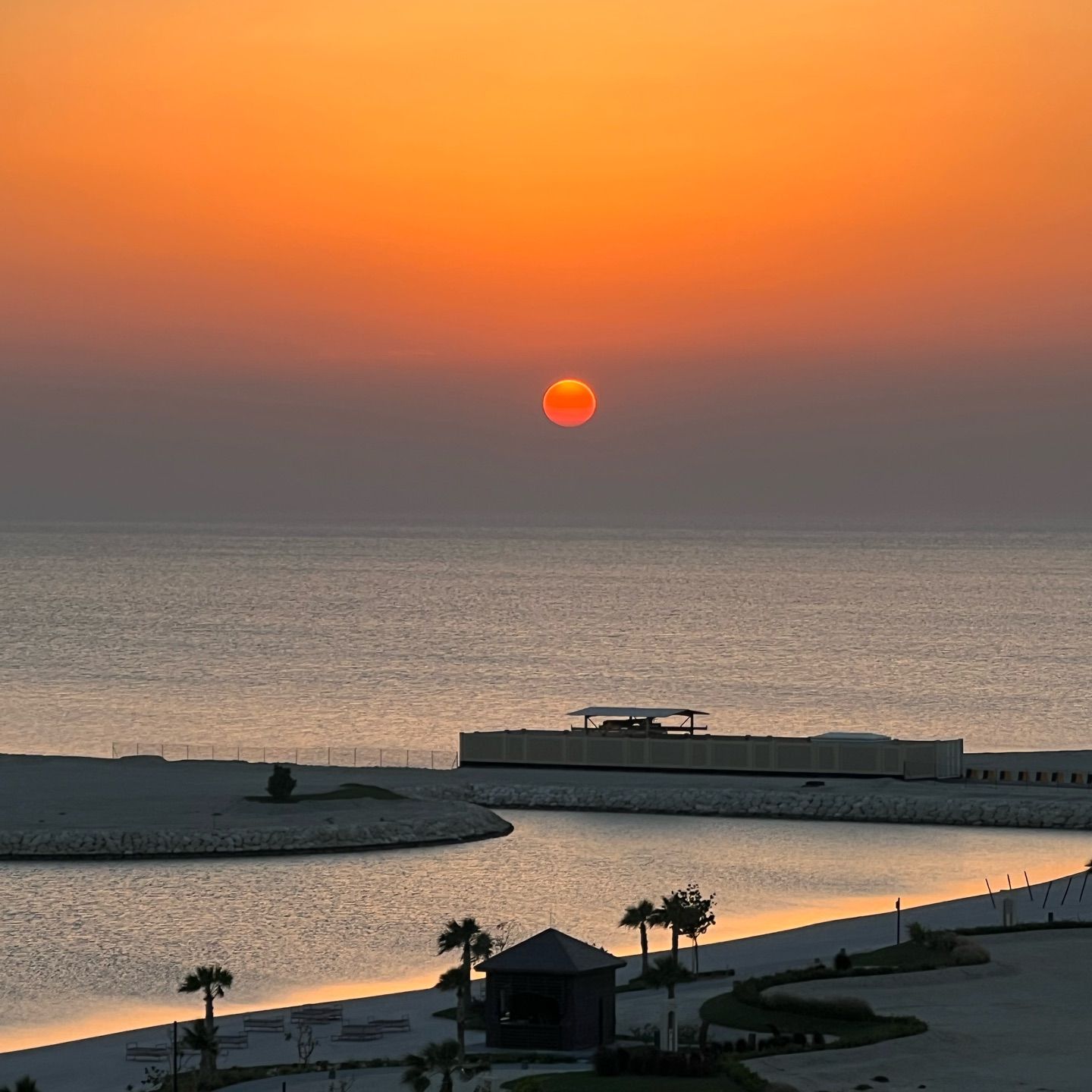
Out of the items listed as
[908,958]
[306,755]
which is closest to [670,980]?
[908,958]

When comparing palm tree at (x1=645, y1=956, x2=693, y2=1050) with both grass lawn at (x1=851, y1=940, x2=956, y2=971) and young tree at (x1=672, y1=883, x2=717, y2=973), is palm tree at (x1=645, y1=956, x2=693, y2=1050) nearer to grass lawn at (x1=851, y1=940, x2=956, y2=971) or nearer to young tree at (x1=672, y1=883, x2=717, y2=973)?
young tree at (x1=672, y1=883, x2=717, y2=973)

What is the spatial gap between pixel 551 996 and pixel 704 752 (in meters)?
49.9

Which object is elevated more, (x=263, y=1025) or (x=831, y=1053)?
(x=263, y=1025)

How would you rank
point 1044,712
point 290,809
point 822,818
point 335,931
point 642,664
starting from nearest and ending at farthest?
point 335,931, point 290,809, point 822,818, point 1044,712, point 642,664

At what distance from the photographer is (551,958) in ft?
145

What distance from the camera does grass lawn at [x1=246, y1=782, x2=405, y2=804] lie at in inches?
3177

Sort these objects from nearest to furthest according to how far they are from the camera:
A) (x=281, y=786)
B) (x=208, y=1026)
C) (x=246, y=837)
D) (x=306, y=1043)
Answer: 1. (x=208, y=1026)
2. (x=306, y=1043)
3. (x=246, y=837)
4. (x=281, y=786)

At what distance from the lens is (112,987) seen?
54.1 meters

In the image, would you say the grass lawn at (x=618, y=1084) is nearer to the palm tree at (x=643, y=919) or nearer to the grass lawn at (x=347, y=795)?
the palm tree at (x=643, y=919)

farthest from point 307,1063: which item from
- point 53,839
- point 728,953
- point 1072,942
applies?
point 53,839

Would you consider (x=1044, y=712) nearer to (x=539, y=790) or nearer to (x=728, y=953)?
(x=539, y=790)

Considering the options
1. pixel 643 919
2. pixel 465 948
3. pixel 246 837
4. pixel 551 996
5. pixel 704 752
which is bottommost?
pixel 551 996

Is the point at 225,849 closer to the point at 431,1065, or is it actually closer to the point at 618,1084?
the point at 618,1084

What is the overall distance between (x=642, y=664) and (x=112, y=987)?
13410 cm
